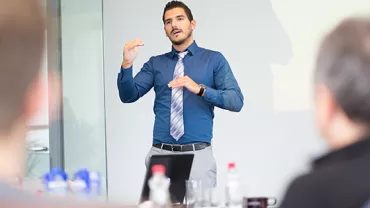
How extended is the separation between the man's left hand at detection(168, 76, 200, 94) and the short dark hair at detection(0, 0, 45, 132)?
101 inches

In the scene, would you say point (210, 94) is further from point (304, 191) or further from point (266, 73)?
point (304, 191)

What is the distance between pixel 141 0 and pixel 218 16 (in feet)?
2.49

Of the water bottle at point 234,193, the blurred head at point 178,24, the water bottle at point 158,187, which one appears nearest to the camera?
the water bottle at point 158,187

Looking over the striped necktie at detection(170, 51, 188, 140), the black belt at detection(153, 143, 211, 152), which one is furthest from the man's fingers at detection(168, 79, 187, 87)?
the black belt at detection(153, 143, 211, 152)

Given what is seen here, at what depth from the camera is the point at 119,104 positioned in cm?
481

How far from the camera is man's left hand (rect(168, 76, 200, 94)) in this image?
9.96 ft

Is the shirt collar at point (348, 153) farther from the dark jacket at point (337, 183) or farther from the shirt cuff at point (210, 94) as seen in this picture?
the shirt cuff at point (210, 94)

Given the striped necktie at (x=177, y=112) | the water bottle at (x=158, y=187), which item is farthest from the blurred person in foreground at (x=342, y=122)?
the striped necktie at (x=177, y=112)

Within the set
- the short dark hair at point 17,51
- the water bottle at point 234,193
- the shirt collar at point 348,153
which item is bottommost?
the water bottle at point 234,193

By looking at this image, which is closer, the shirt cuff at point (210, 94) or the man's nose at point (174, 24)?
the shirt cuff at point (210, 94)

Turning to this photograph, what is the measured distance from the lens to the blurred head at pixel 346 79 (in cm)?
86

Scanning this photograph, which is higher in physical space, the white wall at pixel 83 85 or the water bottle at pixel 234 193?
the white wall at pixel 83 85

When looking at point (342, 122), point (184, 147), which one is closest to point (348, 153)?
point (342, 122)

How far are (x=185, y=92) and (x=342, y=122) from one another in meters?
2.45
